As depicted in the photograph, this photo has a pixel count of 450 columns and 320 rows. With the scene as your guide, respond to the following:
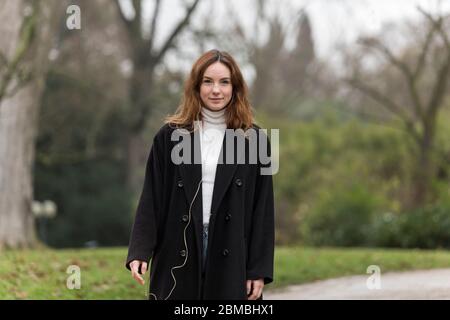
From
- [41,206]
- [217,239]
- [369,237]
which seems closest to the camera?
[217,239]

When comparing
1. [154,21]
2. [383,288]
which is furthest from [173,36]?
[383,288]

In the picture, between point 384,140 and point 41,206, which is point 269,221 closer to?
point 384,140

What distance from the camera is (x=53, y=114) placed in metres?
25.7

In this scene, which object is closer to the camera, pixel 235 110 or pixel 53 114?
pixel 235 110

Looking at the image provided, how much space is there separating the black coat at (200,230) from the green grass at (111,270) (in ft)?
10.1

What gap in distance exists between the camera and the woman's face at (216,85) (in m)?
4.31

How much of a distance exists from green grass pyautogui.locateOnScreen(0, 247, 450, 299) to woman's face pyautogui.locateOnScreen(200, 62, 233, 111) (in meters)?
3.42

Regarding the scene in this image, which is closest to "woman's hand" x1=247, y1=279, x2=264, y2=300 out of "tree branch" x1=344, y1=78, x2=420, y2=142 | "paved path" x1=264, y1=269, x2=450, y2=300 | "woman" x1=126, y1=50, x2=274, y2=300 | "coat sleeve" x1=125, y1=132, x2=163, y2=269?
"woman" x1=126, y1=50, x2=274, y2=300

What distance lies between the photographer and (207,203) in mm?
4223

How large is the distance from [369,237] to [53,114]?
12.5 metres

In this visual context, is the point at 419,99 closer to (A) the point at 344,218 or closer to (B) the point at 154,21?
(A) the point at 344,218

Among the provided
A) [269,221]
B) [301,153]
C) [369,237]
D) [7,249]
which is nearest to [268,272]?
[269,221]

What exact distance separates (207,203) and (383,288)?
4530mm

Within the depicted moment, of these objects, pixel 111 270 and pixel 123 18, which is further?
pixel 123 18
